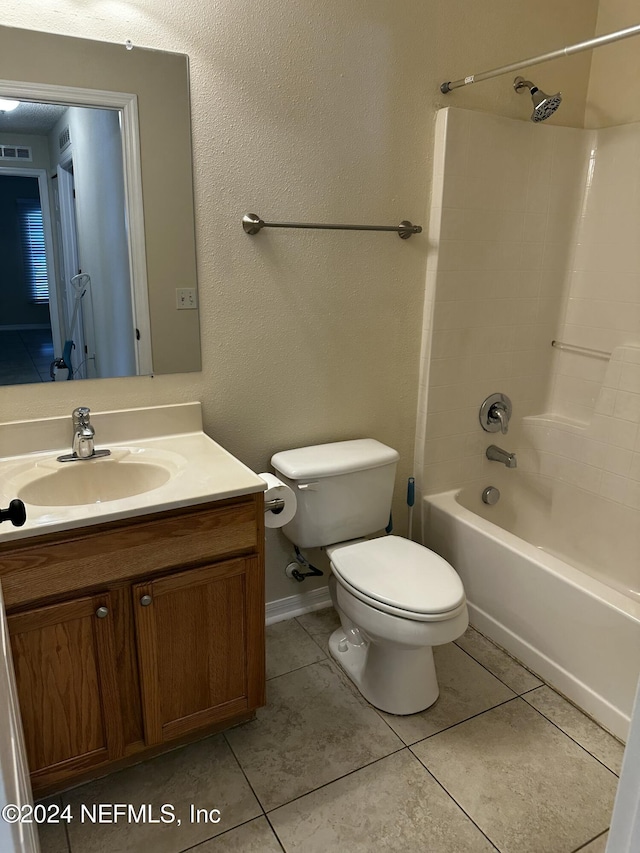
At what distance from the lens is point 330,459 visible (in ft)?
6.64

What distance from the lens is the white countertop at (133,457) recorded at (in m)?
1.37

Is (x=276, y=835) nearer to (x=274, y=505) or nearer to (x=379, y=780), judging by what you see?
(x=379, y=780)

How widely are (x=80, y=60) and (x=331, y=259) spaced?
0.89 meters

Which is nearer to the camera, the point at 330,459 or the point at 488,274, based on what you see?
the point at 330,459

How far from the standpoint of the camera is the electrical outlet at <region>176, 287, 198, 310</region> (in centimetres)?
184

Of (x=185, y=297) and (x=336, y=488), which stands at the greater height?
(x=185, y=297)

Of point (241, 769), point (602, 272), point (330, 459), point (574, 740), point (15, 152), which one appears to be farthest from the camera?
point (602, 272)

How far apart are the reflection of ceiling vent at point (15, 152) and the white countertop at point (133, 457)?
68cm

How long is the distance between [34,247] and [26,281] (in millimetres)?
91

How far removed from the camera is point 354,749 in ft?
5.70

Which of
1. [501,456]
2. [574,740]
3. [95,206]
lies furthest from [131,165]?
[574,740]

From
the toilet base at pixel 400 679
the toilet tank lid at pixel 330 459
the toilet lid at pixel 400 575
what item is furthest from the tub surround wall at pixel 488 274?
the toilet base at pixel 400 679

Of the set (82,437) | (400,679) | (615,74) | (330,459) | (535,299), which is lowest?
(400,679)

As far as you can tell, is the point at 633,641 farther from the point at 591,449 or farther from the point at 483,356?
the point at 483,356
